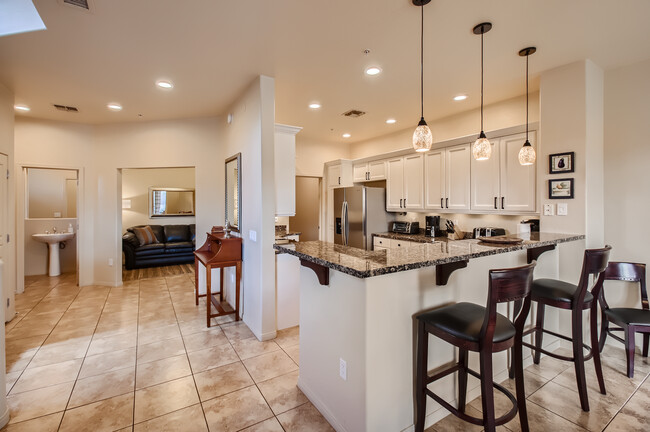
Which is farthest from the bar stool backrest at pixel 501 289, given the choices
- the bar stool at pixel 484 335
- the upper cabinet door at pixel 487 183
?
the upper cabinet door at pixel 487 183

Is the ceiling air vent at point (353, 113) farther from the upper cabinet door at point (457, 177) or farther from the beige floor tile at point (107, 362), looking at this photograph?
the beige floor tile at point (107, 362)

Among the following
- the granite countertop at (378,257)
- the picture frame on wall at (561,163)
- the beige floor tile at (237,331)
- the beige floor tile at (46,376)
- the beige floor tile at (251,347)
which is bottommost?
the beige floor tile at (251,347)

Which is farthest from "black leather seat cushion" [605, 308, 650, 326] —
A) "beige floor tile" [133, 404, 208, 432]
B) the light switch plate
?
"beige floor tile" [133, 404, 208, 432]

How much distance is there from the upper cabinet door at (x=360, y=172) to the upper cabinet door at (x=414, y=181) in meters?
0.96

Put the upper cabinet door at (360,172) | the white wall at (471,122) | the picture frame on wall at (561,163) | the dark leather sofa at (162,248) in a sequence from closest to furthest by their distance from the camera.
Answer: the picture frame on wall at (561,163), the white wall at (471,122), the upper cabinet door at (360,172), the dark leather sofa at (162,248)

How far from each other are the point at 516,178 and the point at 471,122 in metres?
1.24

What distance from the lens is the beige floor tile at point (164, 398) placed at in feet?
6.66

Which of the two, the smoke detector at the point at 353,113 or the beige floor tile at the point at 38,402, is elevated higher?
the smoke detector at the point at 353,113

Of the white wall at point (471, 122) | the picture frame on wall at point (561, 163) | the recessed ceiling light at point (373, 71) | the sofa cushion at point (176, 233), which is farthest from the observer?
the sofa cushion at point (176, 233)

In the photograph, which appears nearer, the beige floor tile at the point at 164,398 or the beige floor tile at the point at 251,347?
the beige floor tile at the point at 164,398

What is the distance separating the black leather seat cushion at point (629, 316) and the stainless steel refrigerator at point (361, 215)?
10.4ft

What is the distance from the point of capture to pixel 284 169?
3.65 meters

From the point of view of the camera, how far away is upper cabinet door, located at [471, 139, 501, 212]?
367cm

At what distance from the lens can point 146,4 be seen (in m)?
2.03
